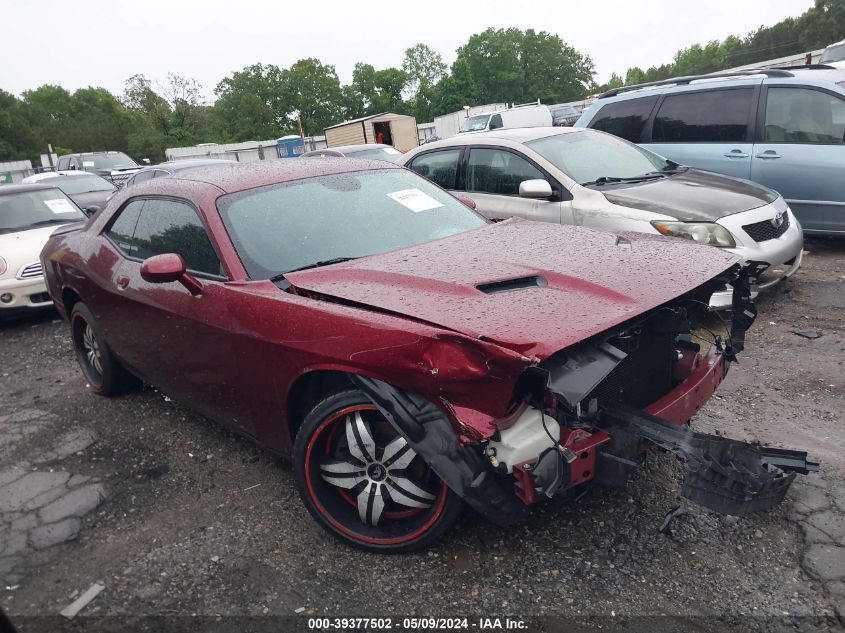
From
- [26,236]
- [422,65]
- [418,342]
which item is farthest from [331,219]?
[422,65]

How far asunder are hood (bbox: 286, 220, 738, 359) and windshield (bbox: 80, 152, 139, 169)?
56.5 ft

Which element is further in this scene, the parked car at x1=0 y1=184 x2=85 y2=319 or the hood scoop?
the parked car at x1=0 y1=184 x2=85 y2=319

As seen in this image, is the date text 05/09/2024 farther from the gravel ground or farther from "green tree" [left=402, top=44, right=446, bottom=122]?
"green tree" [left=402, top=44, right=446, bottom=122]

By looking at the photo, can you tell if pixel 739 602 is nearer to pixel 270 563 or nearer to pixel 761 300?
pixel 270 563

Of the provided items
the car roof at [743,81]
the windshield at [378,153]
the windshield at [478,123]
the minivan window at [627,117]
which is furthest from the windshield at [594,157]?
the windshield at [478,123]

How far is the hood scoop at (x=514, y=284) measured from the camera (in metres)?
2.71

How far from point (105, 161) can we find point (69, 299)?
15.3 metres

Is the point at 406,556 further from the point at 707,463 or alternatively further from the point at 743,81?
the point at 743,81

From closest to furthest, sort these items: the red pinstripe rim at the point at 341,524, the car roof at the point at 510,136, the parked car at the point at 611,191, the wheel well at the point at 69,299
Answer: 1. the red pinstripe rim at the point at 341,524
2. the wheel well at the point at 69,299
3. the parked car at the point at 611,191
4. the car roof at the point at 510,136

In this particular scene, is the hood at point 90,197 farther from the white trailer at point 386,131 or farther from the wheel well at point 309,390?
the white trailer at point 386,131

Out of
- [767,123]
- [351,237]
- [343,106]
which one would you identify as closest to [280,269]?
[351,237]

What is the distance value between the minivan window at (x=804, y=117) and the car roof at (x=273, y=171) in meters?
4.81

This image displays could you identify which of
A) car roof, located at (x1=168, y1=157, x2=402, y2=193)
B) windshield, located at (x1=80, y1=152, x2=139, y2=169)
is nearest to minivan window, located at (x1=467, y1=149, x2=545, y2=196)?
car roof, located at (x1=168, y1=157, x2=402, y2=193)

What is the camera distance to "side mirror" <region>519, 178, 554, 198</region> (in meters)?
5.43
